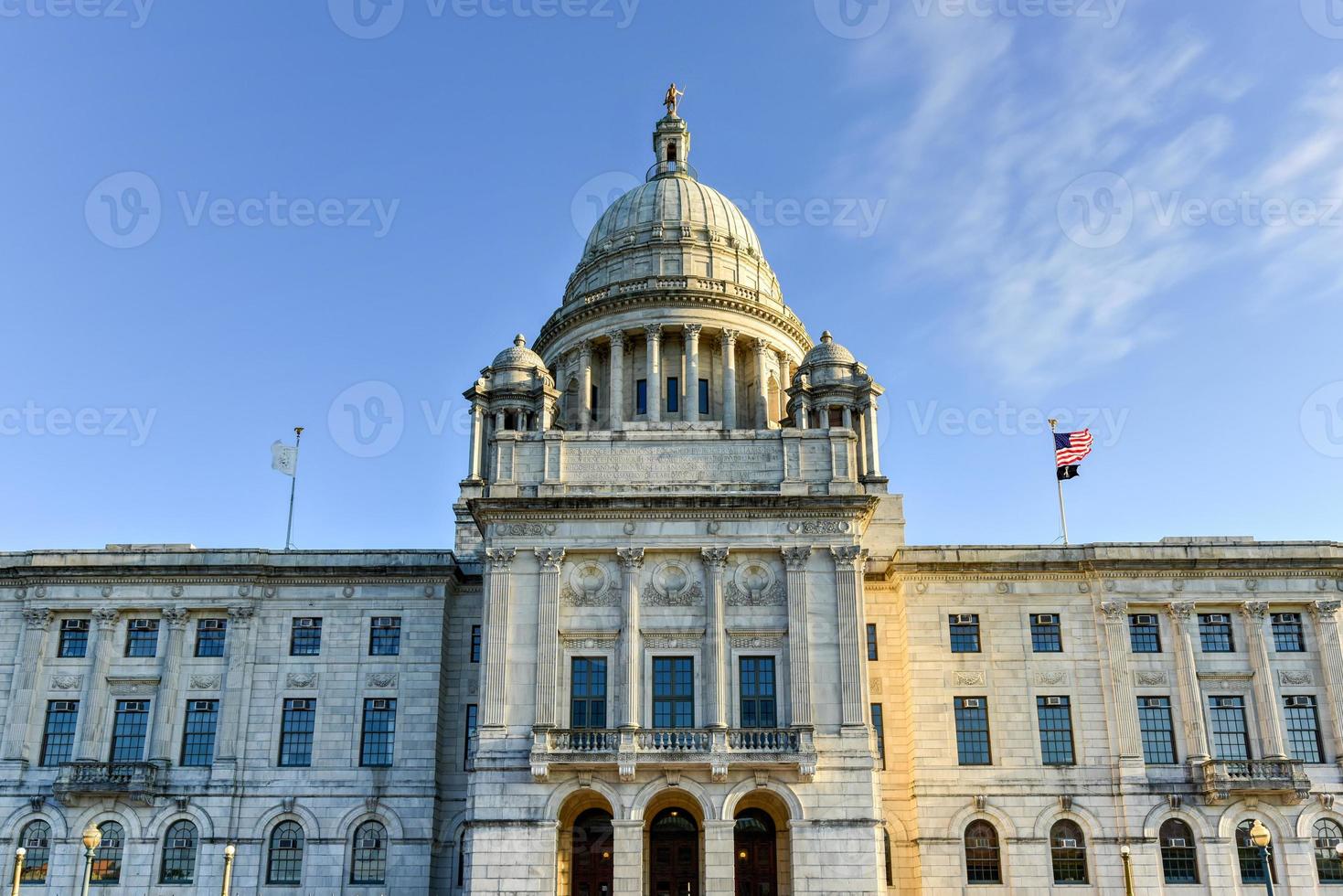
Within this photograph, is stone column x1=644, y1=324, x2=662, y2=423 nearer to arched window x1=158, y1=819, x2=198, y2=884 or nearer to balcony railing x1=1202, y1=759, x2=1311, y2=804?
arched window x1=158, y1=819, x2=198, y2=884

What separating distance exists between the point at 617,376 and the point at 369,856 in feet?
83.2

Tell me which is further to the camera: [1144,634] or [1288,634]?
[1144,634]

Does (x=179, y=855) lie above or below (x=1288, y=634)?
below

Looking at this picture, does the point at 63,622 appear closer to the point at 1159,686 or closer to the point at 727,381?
the point at 727,381

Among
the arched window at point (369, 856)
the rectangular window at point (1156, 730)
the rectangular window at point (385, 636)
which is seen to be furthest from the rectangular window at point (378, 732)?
the rectangular window at point (1156, 730)

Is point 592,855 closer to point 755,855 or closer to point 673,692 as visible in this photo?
point 755,855

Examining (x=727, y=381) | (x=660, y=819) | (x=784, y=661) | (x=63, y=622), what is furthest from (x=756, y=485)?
(x=63, y=622)

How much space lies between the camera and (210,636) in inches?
1892

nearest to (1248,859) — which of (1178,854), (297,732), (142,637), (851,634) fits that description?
(1178,854)

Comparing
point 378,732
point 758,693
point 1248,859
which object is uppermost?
point 758,693

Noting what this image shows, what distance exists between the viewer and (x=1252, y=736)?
148ft

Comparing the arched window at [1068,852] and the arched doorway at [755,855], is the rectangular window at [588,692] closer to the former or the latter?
the arched doorway at [755,855]

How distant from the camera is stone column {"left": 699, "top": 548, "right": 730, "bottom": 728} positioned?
130 feet

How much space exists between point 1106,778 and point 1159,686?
168 inches
